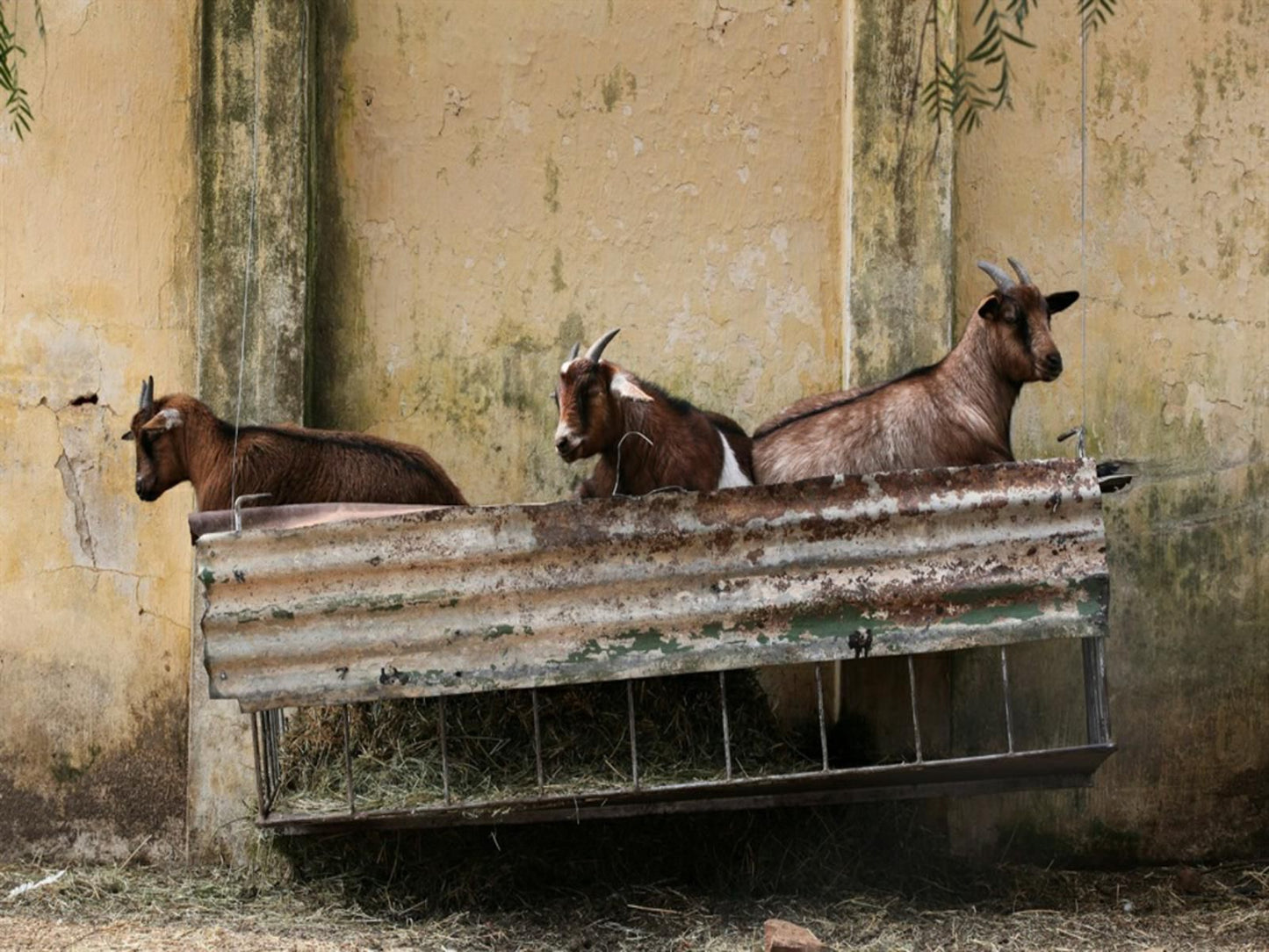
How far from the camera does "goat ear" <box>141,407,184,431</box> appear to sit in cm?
711

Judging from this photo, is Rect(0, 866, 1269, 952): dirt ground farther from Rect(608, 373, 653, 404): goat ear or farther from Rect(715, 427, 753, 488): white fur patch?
Rect(608, 373, 653, 404): goat ear

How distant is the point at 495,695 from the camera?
21.5ft

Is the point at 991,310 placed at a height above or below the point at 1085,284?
below

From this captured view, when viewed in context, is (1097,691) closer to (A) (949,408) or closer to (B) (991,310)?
(A) (949,408)

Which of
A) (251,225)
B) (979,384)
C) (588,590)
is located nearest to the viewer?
(588,590)

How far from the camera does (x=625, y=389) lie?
21.7 ft

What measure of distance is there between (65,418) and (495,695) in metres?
2.83

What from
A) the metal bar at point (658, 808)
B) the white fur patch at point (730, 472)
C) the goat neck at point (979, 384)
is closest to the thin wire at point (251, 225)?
the metal bar at point (658, 808)

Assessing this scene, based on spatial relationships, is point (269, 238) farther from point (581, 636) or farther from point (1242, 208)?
point (1242, 208)

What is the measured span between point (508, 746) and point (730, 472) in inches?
59.5

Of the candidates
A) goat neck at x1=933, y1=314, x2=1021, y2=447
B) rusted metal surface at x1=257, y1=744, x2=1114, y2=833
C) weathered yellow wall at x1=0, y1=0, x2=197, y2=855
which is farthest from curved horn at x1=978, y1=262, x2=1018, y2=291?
weathered yellow wall at x1=0, y1=0, x2=197, y2=855

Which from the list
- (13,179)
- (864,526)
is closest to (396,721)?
(864,526)

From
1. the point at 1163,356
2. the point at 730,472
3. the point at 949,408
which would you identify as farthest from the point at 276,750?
the point at 1163,356

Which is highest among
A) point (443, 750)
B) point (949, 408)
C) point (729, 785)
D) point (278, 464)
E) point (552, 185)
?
point (552, 185)
